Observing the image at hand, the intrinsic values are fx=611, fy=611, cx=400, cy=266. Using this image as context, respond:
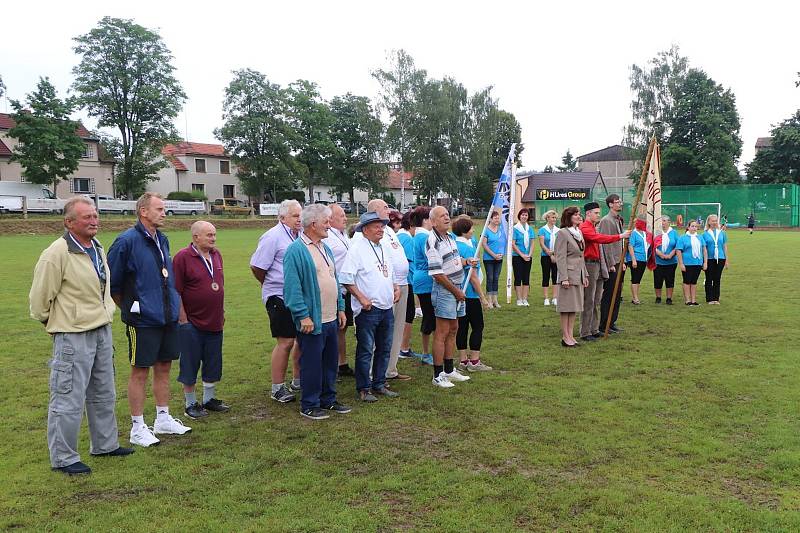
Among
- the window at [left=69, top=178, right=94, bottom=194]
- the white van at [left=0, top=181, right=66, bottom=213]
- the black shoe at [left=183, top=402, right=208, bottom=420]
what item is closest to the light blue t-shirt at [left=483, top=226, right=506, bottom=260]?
the black shoe at [left=183, top=402, right=208, bottom=420]

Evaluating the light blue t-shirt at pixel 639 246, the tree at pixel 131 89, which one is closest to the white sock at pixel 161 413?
the light blue t-shirt at pixel 639 246

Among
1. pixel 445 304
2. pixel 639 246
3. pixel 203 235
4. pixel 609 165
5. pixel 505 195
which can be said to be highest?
pixel 609 165

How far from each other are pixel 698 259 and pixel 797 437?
762 centimetres

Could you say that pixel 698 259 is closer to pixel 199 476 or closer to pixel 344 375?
pixel 344 375

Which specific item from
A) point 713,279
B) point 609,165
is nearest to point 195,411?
point 713,279

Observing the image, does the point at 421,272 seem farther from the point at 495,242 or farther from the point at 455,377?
the point at 495,242

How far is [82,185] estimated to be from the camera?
59094 millimetres

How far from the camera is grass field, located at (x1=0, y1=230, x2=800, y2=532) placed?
3.92 m

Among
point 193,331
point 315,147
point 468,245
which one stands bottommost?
point 193,331

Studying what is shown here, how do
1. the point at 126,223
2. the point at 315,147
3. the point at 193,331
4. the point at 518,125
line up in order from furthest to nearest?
the point at 518,125
the point at 315,147
the point at 126,223
the point at 193,331

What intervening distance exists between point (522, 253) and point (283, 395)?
7.12 m

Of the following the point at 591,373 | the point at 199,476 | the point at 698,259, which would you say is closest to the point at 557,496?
the point at 199,476

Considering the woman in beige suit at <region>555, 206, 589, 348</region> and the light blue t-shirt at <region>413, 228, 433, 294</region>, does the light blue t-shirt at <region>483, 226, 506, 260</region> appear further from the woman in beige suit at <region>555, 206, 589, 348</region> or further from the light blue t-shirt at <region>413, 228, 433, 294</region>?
the light blue t-shirt at <region>413, 228, 433, 294</region>

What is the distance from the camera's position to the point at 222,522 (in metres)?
3.86
